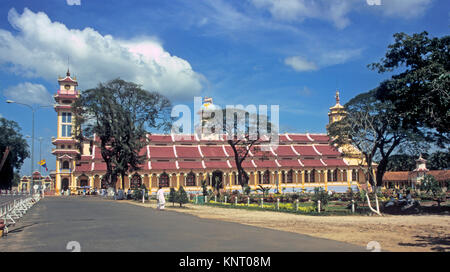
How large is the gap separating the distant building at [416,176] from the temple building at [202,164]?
4.79m

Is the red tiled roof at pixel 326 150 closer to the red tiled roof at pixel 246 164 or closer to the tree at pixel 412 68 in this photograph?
the red tiled roof at pixel 246 164

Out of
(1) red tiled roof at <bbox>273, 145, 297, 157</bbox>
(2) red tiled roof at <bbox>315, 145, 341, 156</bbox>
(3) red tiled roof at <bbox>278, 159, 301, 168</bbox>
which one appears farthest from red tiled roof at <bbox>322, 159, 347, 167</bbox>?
(1) red tiled roof at <bbox>273, 145, 297, 157</bbox>

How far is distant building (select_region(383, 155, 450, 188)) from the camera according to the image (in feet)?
142

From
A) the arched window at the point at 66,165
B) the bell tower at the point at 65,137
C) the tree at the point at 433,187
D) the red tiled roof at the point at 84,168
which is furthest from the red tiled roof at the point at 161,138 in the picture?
the tree at the point at 433,187

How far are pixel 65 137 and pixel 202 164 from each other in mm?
21502

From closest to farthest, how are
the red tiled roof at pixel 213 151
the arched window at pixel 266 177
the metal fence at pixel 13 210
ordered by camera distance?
the metal fence at pixel 13 210 → the red tiled roof at pixel 213 151 → the arched window at pixel 266 177

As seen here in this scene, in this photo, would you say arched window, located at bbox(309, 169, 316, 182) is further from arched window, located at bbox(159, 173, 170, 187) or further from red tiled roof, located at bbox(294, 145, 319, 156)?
arched window, located at bbox(159, 173, 170, 187)

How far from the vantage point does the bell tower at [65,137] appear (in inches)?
2148

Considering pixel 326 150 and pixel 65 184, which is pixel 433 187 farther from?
pixel 65 184

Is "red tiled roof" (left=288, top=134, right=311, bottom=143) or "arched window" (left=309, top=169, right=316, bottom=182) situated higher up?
"red tiled roof" (left=288, top=134, right=311, bottom=143)
